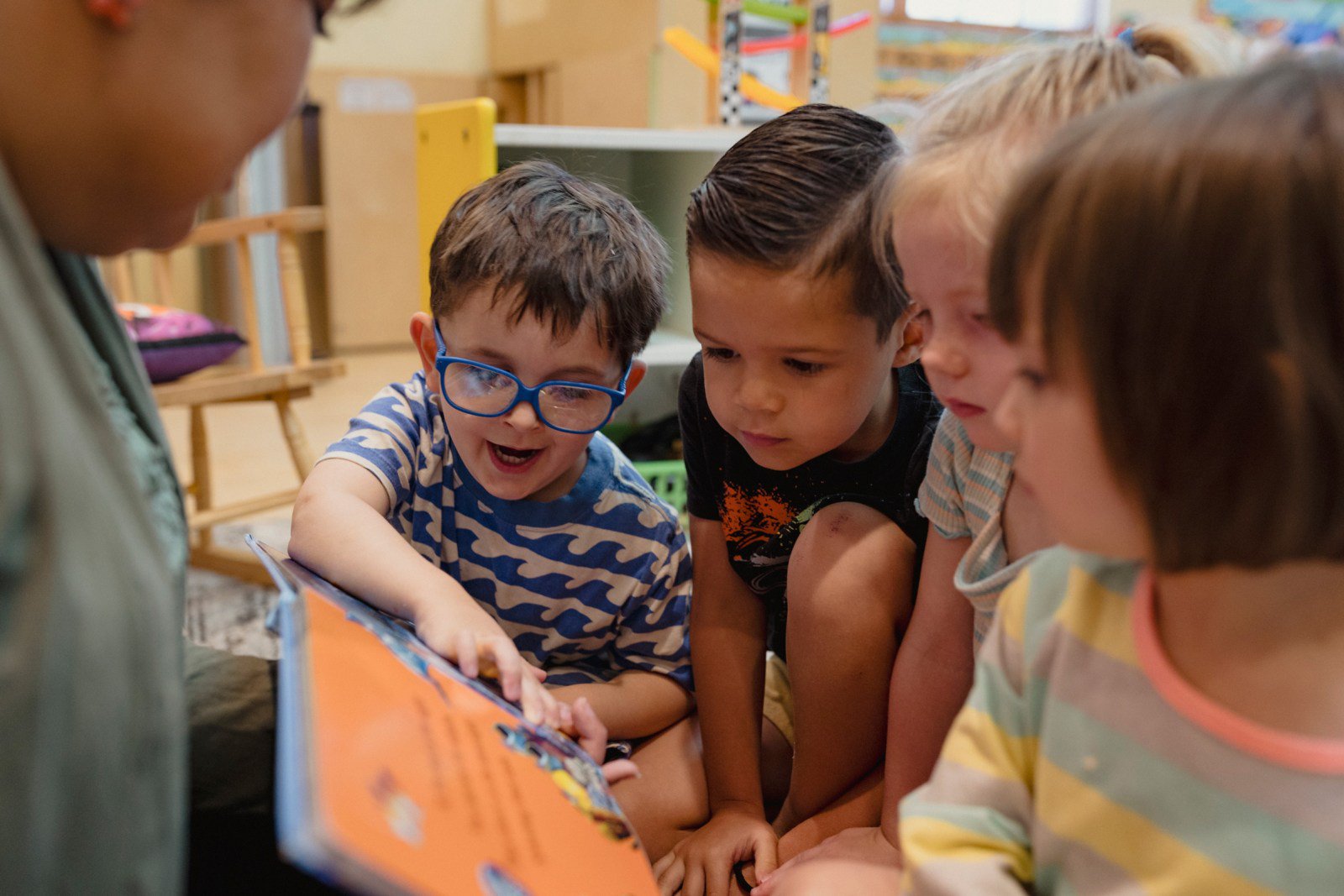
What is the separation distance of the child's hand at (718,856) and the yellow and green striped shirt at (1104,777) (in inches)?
13.1

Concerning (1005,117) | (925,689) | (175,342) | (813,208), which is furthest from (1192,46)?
(175,342)

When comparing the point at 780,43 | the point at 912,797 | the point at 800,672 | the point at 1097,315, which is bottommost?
the point at 800,672

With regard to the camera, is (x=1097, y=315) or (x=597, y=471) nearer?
(x=1097, y=315)

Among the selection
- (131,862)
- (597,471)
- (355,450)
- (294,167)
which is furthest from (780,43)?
(294,167)

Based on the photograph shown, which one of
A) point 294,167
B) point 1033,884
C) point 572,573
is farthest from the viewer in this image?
point 294,167

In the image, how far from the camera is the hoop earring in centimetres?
43

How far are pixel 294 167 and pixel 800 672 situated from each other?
308cm

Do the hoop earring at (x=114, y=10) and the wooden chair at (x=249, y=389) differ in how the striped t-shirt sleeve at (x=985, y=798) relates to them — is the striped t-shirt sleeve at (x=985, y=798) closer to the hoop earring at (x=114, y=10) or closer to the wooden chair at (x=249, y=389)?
the hoop earring at (x=114, y=10)

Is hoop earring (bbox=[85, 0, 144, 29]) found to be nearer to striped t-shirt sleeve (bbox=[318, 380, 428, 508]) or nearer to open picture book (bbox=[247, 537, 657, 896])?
open picture book (bbox=[247, 537, 657, 896])

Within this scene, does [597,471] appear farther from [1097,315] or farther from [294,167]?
[294,167]

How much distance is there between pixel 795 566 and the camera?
87 centimetres

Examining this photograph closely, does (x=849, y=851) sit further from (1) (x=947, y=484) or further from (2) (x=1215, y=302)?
(2) (x=1215, y=302)

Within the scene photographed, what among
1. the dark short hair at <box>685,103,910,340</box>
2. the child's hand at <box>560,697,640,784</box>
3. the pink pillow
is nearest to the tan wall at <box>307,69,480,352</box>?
the pink pillow

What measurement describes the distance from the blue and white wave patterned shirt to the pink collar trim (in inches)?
21.7
